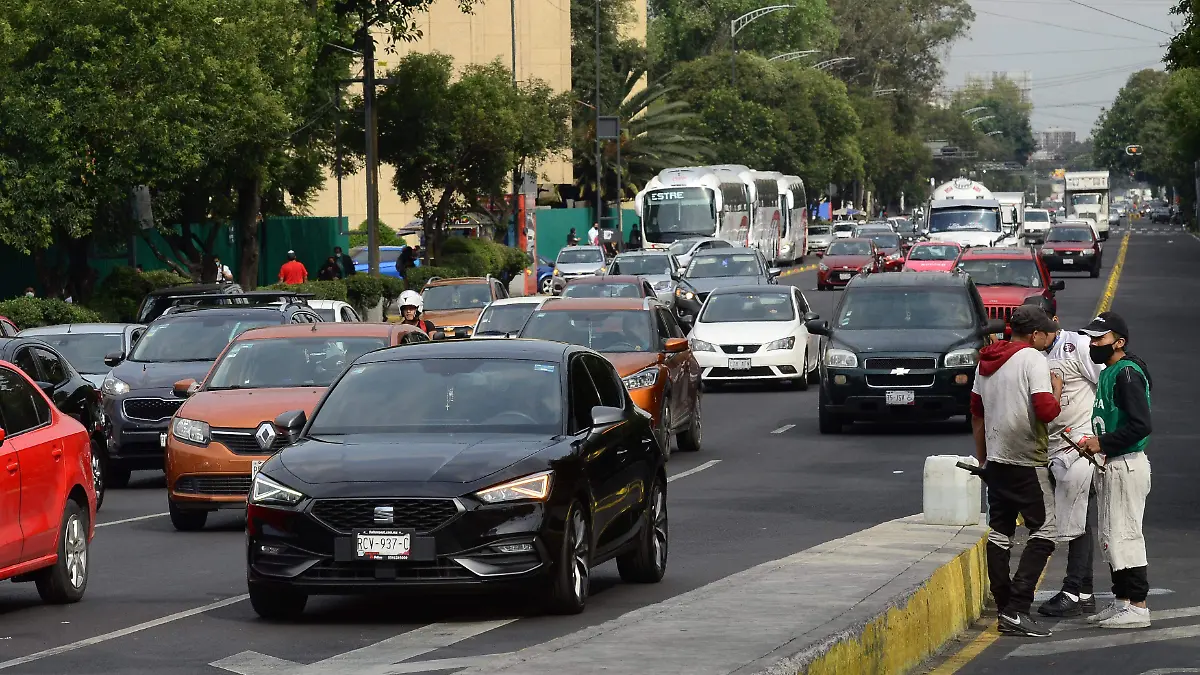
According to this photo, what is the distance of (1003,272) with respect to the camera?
35.3 m

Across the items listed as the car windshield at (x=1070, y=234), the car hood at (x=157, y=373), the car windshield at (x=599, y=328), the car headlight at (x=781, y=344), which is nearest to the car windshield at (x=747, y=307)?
the car headlight at (x=781, y=344)

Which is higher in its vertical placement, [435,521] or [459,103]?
[459,103]

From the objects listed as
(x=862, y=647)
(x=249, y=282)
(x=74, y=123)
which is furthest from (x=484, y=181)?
(x=862, y=647)

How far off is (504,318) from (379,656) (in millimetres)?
18081

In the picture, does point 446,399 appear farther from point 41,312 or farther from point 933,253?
point 933,253

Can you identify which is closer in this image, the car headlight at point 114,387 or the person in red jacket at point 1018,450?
the person in red jacket at point 1018,450

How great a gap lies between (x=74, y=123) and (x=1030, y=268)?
16765 mm

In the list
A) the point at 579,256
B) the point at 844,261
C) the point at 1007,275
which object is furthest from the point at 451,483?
the point at 844,261

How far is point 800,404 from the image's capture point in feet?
91.9

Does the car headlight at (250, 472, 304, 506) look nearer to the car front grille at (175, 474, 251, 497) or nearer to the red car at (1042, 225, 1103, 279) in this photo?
the car front grille at (175, 474, 251, 497)

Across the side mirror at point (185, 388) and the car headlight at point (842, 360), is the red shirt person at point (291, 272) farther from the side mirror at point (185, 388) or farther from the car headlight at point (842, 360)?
the side mirror at point (185, 388)

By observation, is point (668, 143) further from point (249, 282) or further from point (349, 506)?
point (349, 506)

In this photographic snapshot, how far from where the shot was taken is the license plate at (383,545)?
10.1m

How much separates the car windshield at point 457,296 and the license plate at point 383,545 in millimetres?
25248
